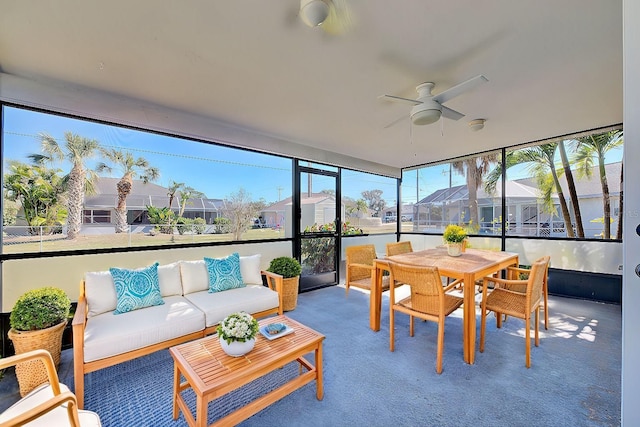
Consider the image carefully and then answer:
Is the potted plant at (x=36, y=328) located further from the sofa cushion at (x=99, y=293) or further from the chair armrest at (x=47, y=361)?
the chair armrest at (x=47, y=361)

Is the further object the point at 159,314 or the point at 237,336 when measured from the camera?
the point at 159,314

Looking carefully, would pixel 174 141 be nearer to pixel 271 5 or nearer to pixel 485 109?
pixel 271 5

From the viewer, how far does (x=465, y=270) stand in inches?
97.9

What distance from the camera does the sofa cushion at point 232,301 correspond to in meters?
2.59

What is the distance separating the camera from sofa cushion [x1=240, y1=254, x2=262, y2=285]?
341cm

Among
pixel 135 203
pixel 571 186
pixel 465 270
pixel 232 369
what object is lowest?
pixel 232 369

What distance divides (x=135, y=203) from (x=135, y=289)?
45.6 inches

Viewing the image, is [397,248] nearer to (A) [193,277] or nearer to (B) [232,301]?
(B) [232,301]

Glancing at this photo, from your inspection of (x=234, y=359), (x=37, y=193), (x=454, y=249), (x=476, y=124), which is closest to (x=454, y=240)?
(x=454, y=249)

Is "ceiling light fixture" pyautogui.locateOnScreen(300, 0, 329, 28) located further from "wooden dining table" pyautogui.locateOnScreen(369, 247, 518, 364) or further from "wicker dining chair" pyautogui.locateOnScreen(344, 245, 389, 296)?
"wicker dining chair" pyautogui.locateOnScreen(344, 245, 389, 296)

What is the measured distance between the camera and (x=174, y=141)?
349cm

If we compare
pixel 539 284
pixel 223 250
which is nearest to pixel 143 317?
pixel 223 250

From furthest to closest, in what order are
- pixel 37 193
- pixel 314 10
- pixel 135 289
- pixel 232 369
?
pixel 37 193, pixel 135 289, pixel 232 369, pixel 314 10

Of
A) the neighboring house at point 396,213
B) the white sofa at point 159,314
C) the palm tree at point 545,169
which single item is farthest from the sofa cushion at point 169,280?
the palm tree at point 545,169
